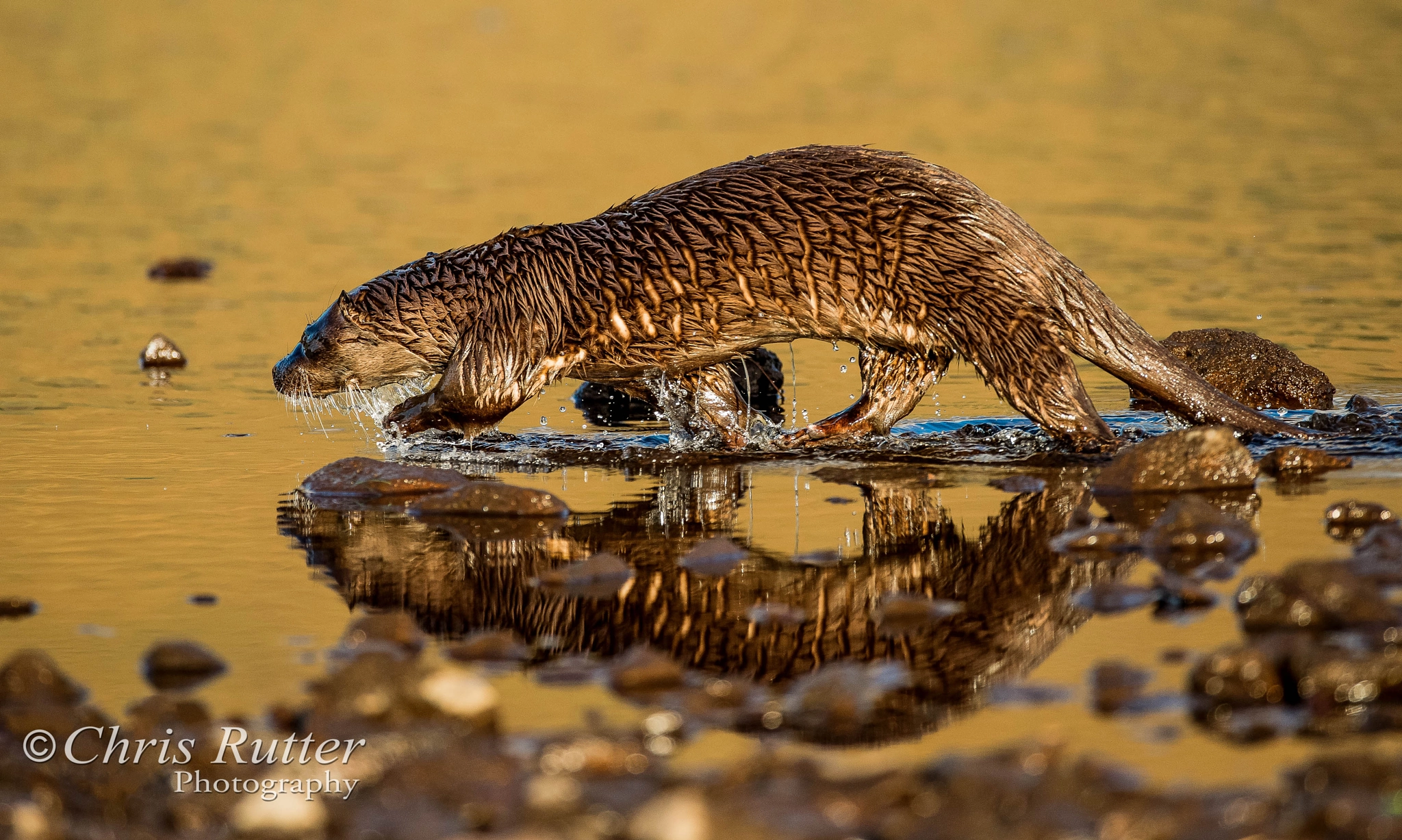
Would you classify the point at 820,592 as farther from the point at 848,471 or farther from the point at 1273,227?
the point at 1273,227

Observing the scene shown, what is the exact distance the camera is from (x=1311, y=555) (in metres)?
5.13

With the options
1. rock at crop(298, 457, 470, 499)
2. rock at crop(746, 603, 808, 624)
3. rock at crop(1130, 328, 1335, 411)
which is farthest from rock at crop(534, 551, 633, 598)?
rock at crop(1130, 328, 1335, 411)

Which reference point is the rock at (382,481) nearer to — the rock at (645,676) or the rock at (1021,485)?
the rock at (1021,485)

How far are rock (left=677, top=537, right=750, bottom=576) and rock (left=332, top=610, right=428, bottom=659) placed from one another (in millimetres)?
1080

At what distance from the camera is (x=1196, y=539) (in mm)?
5184

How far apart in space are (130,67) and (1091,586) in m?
23.4

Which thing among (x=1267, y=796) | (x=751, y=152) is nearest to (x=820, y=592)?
(x=1267, y=796)

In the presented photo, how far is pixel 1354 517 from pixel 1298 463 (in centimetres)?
91

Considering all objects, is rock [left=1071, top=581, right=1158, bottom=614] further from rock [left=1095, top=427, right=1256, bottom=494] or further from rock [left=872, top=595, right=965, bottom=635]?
rock [left=1095, top=427, right=1256, bottom=494]

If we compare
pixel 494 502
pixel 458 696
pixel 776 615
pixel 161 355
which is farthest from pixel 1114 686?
pixel 161 355

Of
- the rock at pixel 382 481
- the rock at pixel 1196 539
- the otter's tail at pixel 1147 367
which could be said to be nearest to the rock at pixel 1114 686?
the rock at pixel 1196 539

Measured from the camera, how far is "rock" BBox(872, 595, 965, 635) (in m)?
4.65

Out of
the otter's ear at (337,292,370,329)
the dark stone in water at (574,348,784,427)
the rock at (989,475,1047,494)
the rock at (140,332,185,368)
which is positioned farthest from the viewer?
the rock at (140,332,185,368)

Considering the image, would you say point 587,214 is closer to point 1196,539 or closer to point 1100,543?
point 1100,543
